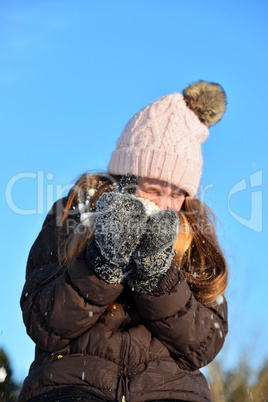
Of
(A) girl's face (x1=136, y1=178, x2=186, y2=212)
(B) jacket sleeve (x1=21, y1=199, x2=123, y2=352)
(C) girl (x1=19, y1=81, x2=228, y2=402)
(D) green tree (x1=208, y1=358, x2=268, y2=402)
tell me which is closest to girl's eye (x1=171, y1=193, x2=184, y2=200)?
(A) girl's face (x1=136, y1=178, x2=186, y2=212)

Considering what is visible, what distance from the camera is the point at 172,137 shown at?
3.00 meters

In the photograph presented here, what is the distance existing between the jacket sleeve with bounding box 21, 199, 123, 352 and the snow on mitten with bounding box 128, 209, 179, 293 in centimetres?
11

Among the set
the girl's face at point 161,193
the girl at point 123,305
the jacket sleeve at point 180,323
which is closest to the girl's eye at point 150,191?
the girl's face at point 161,193

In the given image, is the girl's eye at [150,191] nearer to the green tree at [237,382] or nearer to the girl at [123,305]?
the girl at [123,305]

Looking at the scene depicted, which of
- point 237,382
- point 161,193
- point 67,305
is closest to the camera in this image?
point 67,305

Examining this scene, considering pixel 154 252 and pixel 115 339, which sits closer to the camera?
pixel 154 252

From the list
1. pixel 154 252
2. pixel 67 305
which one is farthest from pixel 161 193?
pixel 67 305

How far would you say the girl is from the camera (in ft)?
6.70

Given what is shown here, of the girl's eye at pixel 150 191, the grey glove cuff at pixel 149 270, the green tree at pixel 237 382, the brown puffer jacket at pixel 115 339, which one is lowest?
the green tree at pixel 237 382

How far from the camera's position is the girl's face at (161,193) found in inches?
110

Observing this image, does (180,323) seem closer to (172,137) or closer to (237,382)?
(172,137)

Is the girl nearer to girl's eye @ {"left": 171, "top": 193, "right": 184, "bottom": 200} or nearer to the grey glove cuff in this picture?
the grey glove cuff

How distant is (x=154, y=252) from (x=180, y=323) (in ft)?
1.27

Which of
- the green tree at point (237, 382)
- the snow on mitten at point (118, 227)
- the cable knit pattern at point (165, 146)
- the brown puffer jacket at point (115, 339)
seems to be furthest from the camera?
the green tree at point (237, 382)
